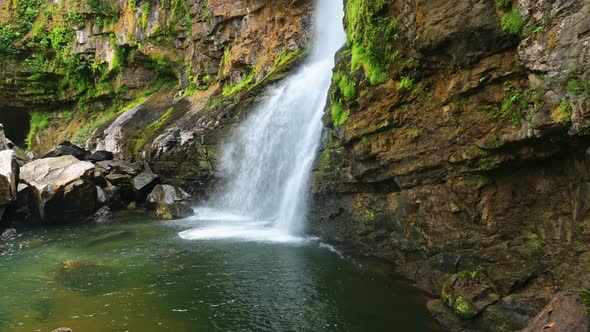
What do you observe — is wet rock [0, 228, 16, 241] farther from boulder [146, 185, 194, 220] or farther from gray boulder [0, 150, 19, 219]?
boulder [146, 185, 194, 220]

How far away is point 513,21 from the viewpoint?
6641 millimetres

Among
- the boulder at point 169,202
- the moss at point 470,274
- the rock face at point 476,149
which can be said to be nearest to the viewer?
the rock face at point 476,149

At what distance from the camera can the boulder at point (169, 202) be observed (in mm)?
17156

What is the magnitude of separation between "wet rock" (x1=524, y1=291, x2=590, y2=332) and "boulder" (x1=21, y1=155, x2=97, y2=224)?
1570 cm

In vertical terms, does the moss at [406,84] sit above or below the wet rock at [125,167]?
above

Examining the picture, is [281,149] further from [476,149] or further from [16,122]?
[16,122]

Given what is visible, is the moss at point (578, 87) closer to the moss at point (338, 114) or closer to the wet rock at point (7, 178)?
the moss at point (338, 114)

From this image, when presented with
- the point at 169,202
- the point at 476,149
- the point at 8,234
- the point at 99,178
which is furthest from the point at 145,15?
the point at 476,149

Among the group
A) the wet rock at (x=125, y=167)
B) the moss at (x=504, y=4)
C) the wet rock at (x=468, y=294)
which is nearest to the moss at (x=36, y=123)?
the wet rock at (x=125, y=167)

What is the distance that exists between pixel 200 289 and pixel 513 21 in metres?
7.34

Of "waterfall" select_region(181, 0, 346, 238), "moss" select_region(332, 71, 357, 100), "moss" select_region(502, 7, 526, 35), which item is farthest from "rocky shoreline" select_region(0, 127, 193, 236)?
"moss" select_region(502, 7, 526, 35)

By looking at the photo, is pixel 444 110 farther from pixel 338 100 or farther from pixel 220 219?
pixel 220 219

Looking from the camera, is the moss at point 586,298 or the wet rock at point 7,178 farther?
the wet rock at point 7,178

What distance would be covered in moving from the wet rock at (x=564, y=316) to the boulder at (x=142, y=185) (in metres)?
17.5
